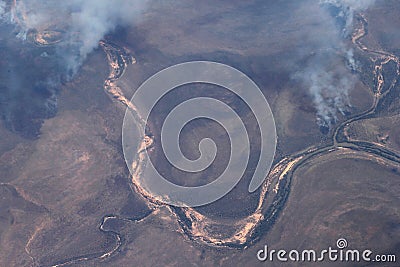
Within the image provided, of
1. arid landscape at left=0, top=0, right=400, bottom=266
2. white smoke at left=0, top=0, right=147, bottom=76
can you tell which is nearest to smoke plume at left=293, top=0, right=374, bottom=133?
arid landscape at left=0, top=0, right=400, bottom=266

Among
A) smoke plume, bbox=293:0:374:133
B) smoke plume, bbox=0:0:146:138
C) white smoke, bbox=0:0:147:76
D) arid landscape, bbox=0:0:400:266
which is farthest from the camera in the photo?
white smoke, bbox=0:0:147:76

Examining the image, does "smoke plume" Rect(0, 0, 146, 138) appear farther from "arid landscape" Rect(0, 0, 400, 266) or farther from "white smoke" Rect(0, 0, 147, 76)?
"arid landscape" Rect(0, 0, 400, 266)

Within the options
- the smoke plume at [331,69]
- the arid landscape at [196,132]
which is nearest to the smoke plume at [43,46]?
the arid landscape at [196,132]

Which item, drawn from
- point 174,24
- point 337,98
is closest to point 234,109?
point 337,98

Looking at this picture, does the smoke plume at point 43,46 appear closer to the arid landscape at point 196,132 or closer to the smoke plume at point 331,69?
the arid landscape at point 196,132

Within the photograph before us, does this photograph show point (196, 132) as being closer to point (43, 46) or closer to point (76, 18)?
point (43, 46)

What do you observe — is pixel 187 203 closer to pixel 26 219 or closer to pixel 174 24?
pixel 26 219

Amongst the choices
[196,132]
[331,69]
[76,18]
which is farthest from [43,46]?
[331,69]

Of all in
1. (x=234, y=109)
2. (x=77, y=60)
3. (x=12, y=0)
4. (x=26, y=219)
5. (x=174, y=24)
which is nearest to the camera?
(x=26, y=219)

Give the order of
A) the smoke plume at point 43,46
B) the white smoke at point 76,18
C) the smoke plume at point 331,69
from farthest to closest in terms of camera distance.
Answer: the white smoke at point 76,18 < the smoke plume at point 43,46 < the smoke plume at point 331,69

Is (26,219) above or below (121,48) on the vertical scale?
below

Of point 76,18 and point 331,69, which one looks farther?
point 76,18
